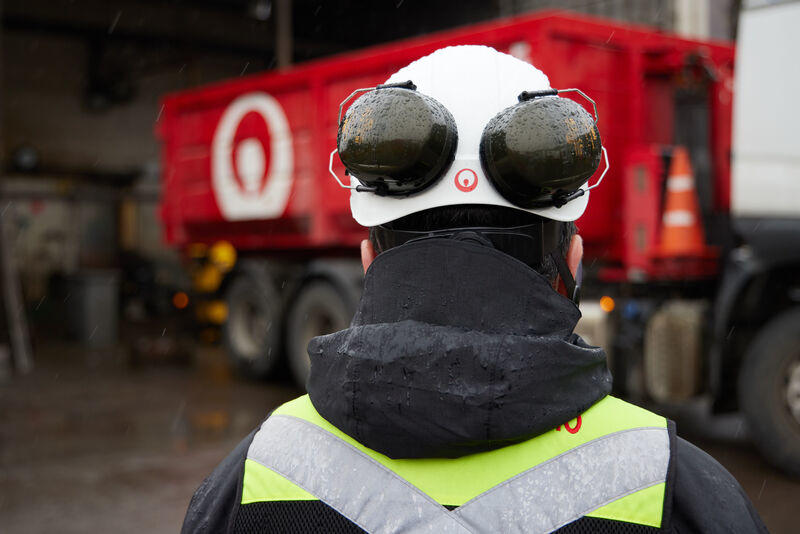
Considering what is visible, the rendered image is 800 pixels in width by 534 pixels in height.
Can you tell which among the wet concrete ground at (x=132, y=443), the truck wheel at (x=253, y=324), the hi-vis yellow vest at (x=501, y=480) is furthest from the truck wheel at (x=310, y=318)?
the hi-vis yellow vest at (x=501, y=480)

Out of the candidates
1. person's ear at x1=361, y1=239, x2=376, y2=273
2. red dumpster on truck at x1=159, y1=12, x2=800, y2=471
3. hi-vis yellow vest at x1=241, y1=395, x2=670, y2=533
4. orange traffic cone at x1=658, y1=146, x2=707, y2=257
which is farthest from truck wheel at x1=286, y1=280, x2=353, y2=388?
hi-vis yellow vest at x1=241, y1=395, x2=670, y2=533

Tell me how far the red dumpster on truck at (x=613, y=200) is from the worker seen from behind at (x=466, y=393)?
443 centimetres

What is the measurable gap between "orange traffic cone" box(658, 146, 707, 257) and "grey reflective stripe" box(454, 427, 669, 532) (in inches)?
198

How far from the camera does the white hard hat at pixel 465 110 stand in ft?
4.26

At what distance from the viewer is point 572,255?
4.65 feet

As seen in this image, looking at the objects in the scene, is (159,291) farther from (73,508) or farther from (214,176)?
(73,508)

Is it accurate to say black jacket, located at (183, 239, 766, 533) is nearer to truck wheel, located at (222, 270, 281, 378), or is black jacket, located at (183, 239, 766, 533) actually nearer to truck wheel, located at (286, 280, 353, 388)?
truck wheel, located at (286, 280, 353, 388)

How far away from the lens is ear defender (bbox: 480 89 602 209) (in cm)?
126

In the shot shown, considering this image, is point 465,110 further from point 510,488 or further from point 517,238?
point 510,488

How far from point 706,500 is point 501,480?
26 centimetres

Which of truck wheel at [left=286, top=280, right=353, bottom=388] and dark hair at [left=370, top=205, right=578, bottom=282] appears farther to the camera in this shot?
truck wheel at [left=286, top=280, right=353, bottom=388]

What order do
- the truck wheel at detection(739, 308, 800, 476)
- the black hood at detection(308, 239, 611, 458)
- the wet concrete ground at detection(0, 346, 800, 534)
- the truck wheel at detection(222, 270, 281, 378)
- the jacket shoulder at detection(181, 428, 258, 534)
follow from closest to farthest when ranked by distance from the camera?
the black hood at detection(308, 239, 611, 458), the jacket shoulder at detection(181, 428, 258, 534), the wet concrete ground at detection(0, 346, 800, 534), the truck wheel at detection(739, 308, 800, 476), the truck wheel at detection(222, 270, 281, 378)

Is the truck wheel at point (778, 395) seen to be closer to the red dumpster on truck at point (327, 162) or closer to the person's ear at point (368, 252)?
the red dumpster on truck at point (327, 162)

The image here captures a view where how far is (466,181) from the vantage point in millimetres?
1297
